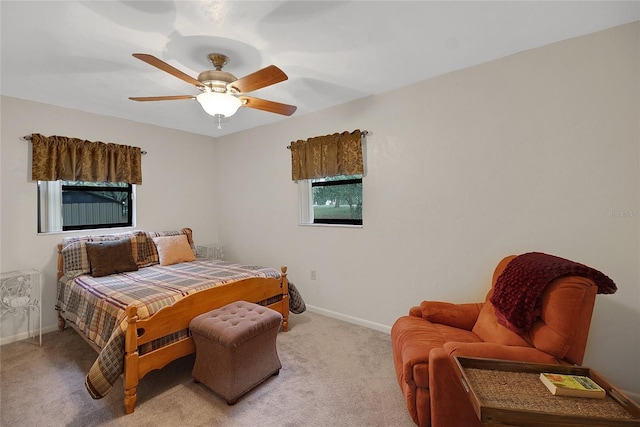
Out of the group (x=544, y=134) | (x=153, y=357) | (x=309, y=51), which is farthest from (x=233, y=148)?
(x=544, y=134)

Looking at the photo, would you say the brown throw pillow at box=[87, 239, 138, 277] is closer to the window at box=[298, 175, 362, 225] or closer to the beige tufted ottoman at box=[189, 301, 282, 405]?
the beige tufted ottoman at box=[189, 301, 282, 405]

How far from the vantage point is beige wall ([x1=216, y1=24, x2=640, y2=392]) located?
74.7 inches

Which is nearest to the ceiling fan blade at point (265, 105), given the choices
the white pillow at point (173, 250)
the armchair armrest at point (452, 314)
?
the armchair armrest at point (452, 314)

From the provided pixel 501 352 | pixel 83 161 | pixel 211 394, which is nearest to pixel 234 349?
pixel 211 394

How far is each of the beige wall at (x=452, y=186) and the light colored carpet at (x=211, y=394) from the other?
2.32 ft

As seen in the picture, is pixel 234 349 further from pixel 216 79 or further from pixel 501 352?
pixel 216 79

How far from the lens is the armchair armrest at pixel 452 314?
6.98 ft

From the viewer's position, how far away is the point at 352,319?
321 cm

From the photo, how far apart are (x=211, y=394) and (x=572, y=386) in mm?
2066

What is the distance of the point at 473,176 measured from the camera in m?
2.44

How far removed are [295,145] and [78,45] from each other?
2119mm

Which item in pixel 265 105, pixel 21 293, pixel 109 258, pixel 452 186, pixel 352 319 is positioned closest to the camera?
pixel 265 105

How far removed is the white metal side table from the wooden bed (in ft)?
3.41

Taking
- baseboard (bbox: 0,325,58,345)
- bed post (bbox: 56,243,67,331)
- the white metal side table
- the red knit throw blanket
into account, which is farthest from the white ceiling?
baseboard (bbox: 0,325,58,345)
